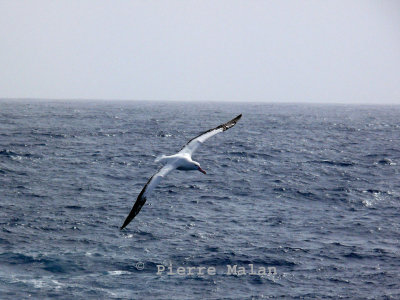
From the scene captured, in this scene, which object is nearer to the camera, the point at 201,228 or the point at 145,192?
the point at 145,192

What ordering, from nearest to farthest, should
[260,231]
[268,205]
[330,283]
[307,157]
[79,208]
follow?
[330,283]
[260,231]
[79,208]
[268,205]
[307,157]

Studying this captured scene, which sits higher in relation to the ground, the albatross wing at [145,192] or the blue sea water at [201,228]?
the albatross wing at [145,192]

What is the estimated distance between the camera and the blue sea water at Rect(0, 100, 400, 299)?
103ft

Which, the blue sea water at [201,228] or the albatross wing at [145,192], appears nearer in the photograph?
the albatross wing at [145,192]

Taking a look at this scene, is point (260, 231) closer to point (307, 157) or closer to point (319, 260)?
point (319, 260)

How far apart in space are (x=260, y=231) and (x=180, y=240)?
6991 millimetres

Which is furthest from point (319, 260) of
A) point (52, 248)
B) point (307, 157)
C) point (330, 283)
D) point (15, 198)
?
point (307, 157)

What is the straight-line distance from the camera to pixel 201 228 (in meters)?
40.4

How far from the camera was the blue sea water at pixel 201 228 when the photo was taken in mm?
31416

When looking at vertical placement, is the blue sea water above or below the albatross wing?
below

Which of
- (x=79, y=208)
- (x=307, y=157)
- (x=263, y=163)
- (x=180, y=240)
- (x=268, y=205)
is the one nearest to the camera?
(x=180, y=240)

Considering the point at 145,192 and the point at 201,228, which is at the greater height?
the point at 145,192

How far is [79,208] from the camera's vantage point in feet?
146

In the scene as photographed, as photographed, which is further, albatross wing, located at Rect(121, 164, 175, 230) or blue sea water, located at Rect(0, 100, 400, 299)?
blue sea water, located at Rect(0, 100, 400, 299)
